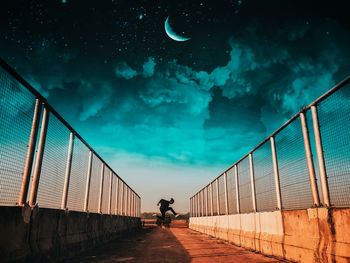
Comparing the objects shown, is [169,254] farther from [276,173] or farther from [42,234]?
[276,173]

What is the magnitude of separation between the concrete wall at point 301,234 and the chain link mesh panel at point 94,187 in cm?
473

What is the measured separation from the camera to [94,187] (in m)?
7.77

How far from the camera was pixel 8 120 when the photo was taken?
9.70 feet

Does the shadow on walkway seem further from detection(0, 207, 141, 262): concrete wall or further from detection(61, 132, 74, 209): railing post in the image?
detection(61, 132, 74, 209): railing post

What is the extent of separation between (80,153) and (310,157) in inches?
202

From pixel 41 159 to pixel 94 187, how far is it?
4012mm

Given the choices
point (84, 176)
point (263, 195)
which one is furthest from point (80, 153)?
point (263, 195)

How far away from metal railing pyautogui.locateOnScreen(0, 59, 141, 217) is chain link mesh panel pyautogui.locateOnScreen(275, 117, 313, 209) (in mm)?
4472

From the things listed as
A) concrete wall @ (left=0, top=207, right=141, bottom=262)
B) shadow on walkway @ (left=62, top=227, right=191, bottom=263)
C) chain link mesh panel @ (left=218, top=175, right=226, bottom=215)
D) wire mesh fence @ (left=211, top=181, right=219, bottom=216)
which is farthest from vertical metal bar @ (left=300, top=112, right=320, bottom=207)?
wire mesh fence @ (left=211, top=181, right=219, bottom=216)

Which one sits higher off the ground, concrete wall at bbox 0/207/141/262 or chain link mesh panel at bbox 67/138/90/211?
chain link mesh panel at bbox 67/138/90/211

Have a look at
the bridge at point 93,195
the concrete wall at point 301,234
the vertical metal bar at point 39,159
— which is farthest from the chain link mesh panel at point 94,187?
the concrete wall at point 301,234

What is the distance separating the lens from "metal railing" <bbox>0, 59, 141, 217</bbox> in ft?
9.75

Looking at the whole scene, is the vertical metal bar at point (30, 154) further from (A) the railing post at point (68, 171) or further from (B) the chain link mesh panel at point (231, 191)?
(B) the chain link mesh panel at point (231, 191)

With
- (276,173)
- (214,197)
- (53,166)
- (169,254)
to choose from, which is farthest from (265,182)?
(214,197)
